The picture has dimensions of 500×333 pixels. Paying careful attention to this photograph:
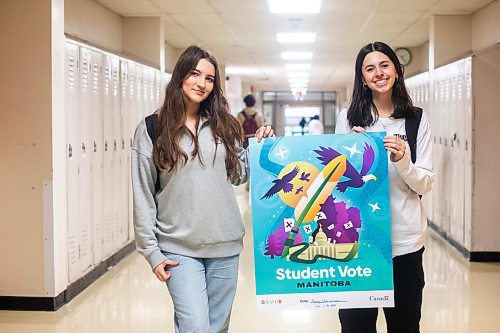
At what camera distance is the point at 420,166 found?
2.29 metres

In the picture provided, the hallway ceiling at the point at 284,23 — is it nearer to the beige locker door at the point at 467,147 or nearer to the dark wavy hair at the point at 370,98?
the beige locker door at the point at 467,147

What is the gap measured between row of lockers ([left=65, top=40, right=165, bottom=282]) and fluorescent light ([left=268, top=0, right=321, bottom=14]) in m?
1.57

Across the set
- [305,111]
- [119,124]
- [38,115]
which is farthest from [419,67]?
[305,111]

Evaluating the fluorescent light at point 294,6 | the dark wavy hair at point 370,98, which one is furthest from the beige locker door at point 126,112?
the dark wavy hair at point 370,98

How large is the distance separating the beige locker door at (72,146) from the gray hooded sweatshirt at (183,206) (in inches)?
102

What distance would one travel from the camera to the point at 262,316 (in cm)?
430

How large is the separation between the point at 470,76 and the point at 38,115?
3.87 meters

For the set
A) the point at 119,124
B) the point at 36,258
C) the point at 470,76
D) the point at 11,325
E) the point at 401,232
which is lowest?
the point at 11,325

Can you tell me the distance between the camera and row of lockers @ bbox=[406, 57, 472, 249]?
6078 millimetres

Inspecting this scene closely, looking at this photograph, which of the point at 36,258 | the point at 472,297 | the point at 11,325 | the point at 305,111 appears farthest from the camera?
the point at 305,111

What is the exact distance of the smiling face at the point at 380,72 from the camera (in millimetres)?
2318

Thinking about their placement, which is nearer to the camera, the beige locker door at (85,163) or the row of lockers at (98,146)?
the row of lockers at (98,146)

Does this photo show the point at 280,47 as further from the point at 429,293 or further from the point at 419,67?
the point at 429,293

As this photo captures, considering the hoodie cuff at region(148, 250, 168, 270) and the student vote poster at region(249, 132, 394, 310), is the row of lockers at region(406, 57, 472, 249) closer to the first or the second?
the student vote poster at region(249, 132, 394, 310)
